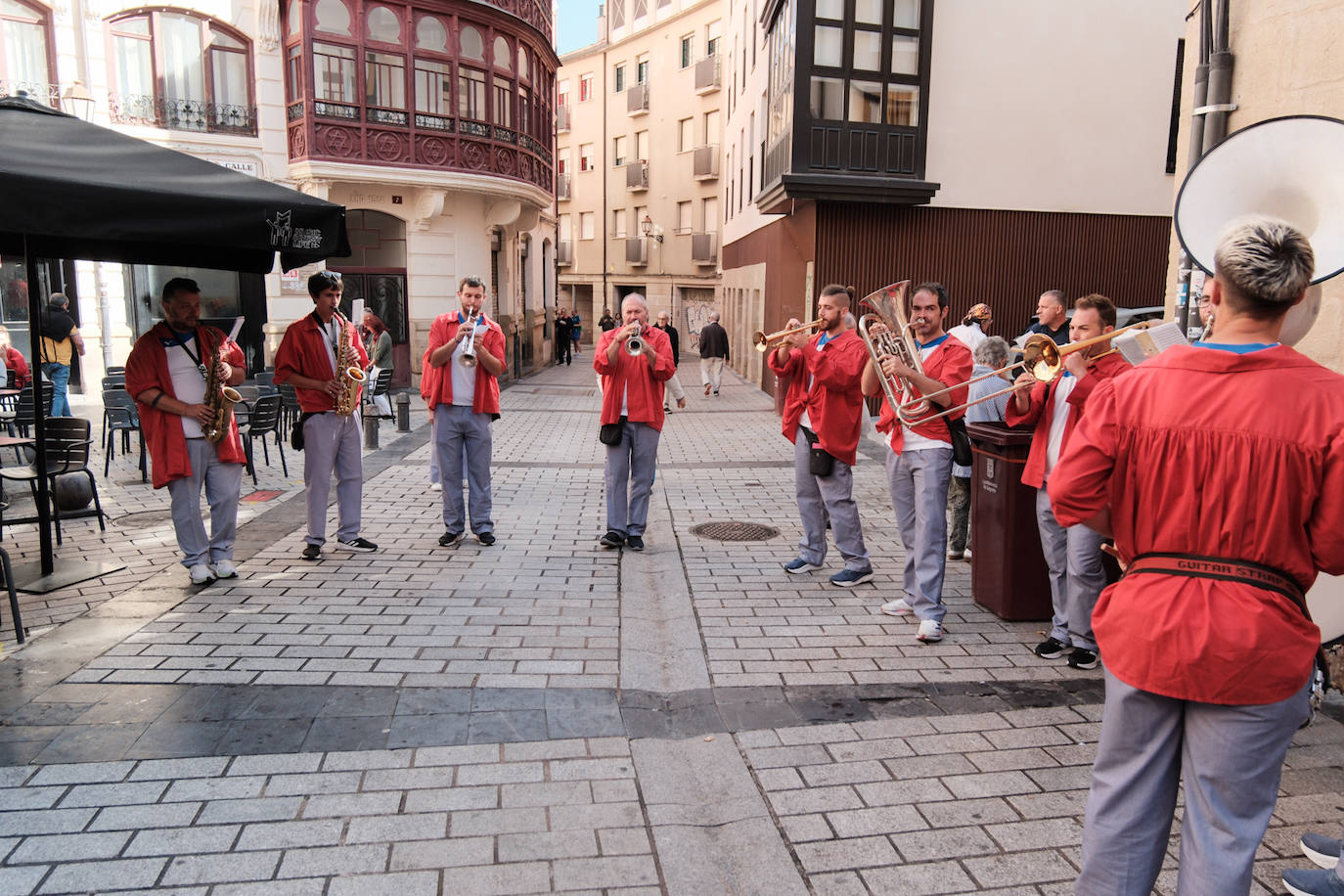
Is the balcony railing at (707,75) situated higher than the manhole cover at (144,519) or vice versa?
the balcony railing at (707,75)

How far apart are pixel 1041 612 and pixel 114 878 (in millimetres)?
4738

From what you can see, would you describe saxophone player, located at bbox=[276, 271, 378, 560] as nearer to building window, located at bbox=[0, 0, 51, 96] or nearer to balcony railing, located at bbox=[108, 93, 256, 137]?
building window, located at bbox=[0, 0, 51, 96]

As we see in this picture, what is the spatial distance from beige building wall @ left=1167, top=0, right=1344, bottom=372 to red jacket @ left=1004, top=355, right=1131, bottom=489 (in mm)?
952

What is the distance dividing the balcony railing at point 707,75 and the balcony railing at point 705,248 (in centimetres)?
527

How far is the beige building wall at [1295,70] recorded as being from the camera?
4586mm

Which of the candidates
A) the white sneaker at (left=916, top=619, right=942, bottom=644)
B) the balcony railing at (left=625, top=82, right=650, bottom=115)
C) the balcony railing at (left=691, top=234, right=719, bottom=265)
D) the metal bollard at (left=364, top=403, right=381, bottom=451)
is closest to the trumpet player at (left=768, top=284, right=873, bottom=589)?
the white sneaker at (left=916, top=619, right=942, bottom=644)

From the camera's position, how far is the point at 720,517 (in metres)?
8.30

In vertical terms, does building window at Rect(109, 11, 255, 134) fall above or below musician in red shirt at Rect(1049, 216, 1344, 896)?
above

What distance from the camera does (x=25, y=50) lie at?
16.4m

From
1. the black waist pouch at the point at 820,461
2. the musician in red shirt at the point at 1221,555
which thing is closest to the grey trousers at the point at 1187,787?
the musician in red shirt at the point at 1221,555

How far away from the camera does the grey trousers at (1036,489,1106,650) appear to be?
4652 millimetres

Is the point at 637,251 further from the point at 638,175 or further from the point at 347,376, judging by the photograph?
the point at 347,376

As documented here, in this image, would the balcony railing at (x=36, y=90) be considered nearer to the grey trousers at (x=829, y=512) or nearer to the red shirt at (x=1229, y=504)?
the grey trousers at (x=829, y=512)

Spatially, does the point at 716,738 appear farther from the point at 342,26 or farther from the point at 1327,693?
the point at 342,26
